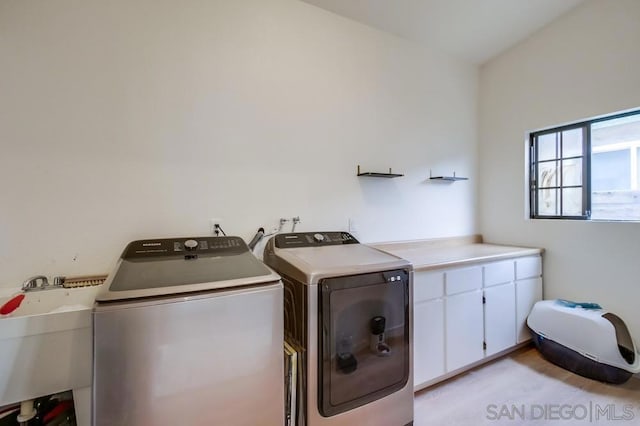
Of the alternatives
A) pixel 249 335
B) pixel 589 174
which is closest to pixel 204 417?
pixel 249 335

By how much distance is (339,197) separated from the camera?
90.8 inches

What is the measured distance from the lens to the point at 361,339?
1.48 meters

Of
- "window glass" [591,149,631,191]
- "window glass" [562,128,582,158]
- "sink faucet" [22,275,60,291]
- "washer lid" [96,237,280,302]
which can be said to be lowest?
"sink faucet" [22,275,60,291]

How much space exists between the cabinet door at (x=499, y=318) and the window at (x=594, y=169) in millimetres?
1008

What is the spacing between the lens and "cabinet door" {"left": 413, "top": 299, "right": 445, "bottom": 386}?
1.90 metres

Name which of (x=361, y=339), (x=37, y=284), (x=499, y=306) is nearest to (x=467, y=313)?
(x=499, y=306)

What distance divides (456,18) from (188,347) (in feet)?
10.2

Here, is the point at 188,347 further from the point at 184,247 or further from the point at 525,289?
the point at 525,289

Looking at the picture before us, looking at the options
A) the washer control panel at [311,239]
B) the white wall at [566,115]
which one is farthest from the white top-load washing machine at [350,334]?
the white wall at [566,115]

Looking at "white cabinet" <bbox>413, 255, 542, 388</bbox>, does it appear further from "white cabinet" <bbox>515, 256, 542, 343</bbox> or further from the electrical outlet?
the electrical outlet

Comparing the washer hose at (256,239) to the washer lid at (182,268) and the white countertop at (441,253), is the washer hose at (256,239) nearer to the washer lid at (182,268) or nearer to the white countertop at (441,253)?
the washer lid at (182,268)

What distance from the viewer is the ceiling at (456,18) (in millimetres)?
2283

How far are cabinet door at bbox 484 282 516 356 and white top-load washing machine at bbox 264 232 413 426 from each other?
1.07m

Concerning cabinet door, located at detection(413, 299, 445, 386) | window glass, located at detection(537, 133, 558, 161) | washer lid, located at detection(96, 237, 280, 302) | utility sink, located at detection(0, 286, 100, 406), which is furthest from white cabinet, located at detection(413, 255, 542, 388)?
utility sink, located at detection(0, 286, 100, 406)
